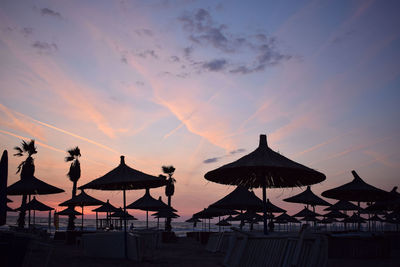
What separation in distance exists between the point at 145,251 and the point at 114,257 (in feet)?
3.48

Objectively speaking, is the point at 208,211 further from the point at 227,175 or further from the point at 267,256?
the point at 267,256

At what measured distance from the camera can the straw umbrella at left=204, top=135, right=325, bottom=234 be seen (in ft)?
33.2

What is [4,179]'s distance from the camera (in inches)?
328

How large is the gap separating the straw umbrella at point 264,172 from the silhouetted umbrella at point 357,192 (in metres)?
4.85

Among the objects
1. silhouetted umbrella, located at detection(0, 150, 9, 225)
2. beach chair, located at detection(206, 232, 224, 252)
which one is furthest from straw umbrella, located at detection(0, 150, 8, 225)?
beach chair, located at detection(206, 232, 224, 252)

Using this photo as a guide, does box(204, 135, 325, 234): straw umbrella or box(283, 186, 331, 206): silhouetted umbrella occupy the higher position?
box(204, 135, 325, 234): straw umbrella

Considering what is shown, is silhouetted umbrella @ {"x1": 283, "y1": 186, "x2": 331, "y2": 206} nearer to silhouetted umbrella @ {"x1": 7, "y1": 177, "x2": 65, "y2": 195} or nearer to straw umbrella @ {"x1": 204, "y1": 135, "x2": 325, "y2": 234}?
straw umbrella @ {"x1": 204, "y1": 135, "x2": 325, "y2": 234}

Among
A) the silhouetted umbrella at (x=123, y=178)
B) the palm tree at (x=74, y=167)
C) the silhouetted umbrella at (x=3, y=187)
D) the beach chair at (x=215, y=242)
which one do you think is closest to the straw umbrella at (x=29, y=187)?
the silhouetted umbrella at (x=123, y=178)

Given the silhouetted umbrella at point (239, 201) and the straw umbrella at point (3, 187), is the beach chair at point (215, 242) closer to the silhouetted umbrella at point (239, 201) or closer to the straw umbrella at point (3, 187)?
the silhouetted umbrella at point (239, 201)

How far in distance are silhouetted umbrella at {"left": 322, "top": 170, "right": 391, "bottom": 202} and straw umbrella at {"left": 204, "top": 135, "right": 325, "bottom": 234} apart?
4.85 m

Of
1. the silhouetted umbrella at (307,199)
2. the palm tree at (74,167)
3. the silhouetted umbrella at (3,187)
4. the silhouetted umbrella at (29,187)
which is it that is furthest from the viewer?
the palm tree at (74,167)

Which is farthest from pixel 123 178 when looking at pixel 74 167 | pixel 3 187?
pixel 74 167

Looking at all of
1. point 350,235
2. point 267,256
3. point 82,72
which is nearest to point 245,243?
point 267,256

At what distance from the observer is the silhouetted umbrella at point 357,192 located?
1591 centimetres
